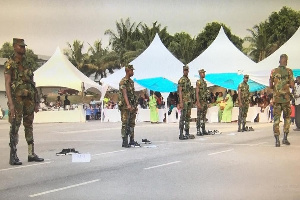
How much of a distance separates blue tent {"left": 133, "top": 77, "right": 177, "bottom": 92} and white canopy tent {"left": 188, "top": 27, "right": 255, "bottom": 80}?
1631mm

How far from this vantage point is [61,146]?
41.5 ft

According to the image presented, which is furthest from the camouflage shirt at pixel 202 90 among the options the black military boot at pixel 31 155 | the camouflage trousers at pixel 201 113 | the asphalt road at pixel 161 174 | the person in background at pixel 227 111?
the person in background at pixel 227 111

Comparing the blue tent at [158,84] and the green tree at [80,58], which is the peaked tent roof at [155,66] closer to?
the blue tent at [158,84]

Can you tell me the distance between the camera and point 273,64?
2570 centimetres

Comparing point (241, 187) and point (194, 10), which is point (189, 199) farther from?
point (194, 10)

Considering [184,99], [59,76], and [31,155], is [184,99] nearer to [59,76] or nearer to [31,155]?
[31,155]

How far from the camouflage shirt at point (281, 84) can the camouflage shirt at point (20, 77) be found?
19.3ft

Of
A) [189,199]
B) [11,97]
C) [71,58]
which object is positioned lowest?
[189,199]

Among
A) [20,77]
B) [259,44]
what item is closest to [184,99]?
[20,77]

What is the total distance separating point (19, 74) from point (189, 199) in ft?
14.6

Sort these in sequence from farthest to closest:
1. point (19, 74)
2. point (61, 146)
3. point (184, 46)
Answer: point (184, 46)
point (61, 146)
point (19, 74)

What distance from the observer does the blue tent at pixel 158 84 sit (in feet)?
87.9

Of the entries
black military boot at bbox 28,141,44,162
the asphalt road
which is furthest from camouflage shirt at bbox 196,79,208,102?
black military boot at bbox 28,141,44,162

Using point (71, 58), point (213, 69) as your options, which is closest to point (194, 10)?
point (213, 69)
